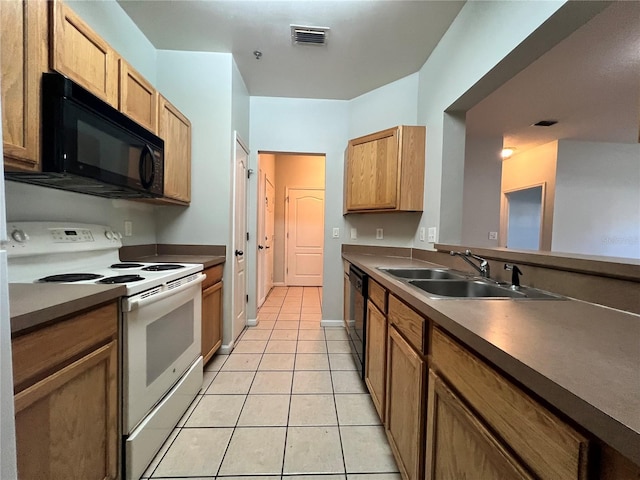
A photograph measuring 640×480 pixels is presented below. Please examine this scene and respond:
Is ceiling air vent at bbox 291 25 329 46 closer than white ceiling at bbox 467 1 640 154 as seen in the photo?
No

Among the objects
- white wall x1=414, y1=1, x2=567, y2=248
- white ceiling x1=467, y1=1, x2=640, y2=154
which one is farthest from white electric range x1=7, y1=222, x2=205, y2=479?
white ceiling x1=467, y1=1, x2=640, y2=154

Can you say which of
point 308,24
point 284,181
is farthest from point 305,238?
point 308,24

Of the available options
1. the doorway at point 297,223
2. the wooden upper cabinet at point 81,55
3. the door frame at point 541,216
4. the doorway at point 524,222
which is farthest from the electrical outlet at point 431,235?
the doorway at point 524,222

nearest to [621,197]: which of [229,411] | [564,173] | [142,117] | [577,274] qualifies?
[564,173]

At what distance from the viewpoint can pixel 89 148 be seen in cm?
122

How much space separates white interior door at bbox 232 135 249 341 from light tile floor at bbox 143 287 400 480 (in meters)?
0.39

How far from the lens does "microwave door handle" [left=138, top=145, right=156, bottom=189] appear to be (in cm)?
161

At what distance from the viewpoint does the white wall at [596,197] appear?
387 cm

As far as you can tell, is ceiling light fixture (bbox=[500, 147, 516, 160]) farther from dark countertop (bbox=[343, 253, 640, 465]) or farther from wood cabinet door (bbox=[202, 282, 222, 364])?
wood cabinet door (bbox=[202, 282, 222, 364])

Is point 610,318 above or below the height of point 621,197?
below

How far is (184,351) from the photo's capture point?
163 centimetres

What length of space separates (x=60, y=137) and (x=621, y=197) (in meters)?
6.13

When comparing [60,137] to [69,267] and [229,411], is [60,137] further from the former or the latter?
[229,411]

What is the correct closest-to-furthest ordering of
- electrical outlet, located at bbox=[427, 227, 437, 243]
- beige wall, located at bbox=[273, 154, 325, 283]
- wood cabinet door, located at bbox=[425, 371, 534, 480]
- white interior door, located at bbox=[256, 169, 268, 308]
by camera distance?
wood cabinet door, located at bbox=[425, 371, 534, 480] → electrical outlet, located at bbox=[427, 227, 437, 243] → white interior door, located at bbox=[256, 169, 268, 308] → beige wall, located at bbox=[273, 154, 325, 283]
